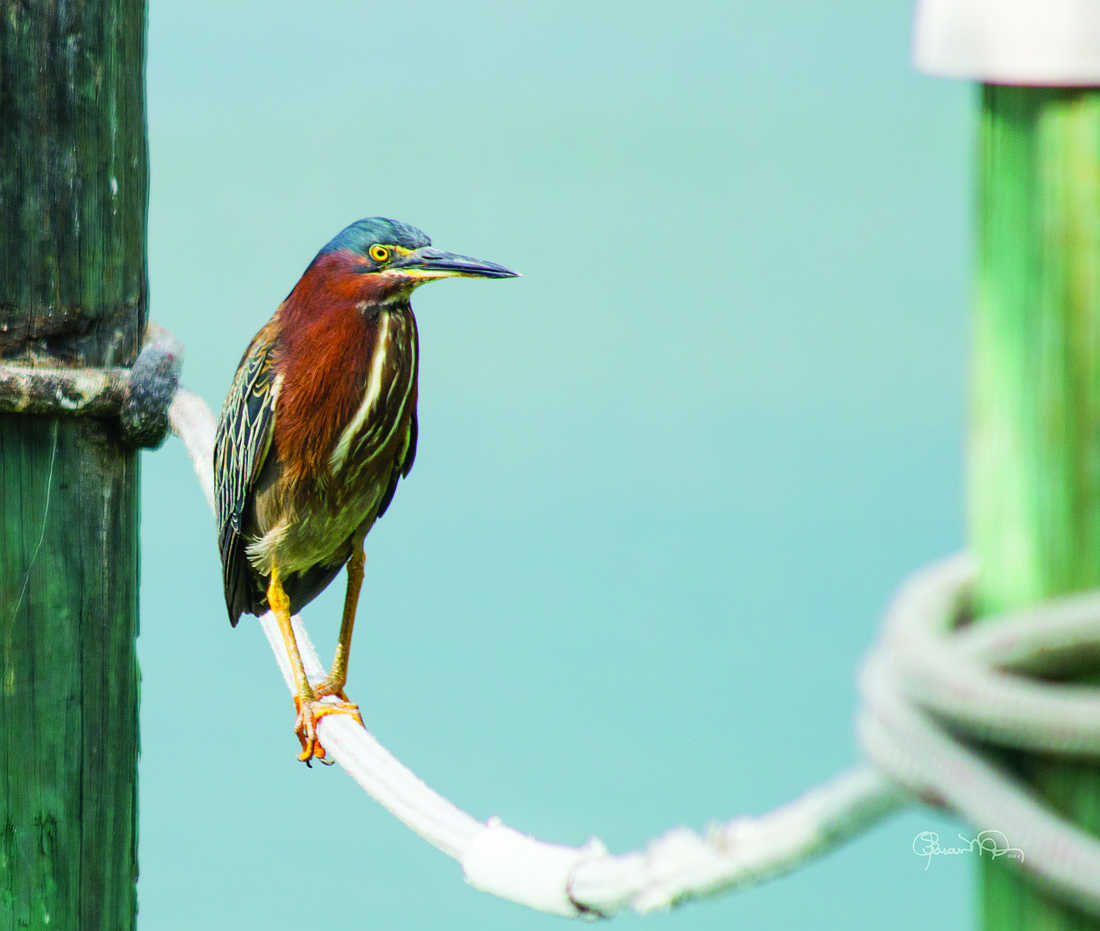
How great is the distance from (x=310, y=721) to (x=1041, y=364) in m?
1.97

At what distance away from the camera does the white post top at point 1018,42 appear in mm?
813

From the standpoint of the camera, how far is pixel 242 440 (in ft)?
8.18

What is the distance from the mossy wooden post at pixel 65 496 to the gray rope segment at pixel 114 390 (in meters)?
0.03

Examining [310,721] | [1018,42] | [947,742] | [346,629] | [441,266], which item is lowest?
[310,721]

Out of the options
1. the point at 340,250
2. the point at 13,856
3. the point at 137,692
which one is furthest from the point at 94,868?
the point at 340,250

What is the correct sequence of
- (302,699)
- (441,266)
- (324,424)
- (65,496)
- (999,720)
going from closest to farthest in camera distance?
(999,720) < (65,496) < (441,266) < (324,424) < (302,699)

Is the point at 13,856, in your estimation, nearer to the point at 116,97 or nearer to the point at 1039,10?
the point at 116,97

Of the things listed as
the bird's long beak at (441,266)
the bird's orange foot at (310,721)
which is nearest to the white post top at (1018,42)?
Answer: the bird's long beak at (441,266)

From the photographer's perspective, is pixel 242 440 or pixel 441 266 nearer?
pixel 441 266

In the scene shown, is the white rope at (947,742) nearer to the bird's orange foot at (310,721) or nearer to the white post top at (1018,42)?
the white post top at (1018,42)

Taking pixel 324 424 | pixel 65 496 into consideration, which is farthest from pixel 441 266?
pixel 65 496

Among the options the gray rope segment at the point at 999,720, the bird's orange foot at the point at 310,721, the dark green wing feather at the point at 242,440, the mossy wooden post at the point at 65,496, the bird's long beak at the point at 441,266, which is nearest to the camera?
the gray rope segment at the point at 999,720

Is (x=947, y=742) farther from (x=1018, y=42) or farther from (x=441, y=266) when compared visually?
(x=441, y=266)

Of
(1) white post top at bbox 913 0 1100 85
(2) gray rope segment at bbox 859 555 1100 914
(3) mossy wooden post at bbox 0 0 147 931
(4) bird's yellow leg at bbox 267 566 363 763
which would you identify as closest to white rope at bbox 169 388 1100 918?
(2) gray rope segment at bbox 859 555 1100 914
